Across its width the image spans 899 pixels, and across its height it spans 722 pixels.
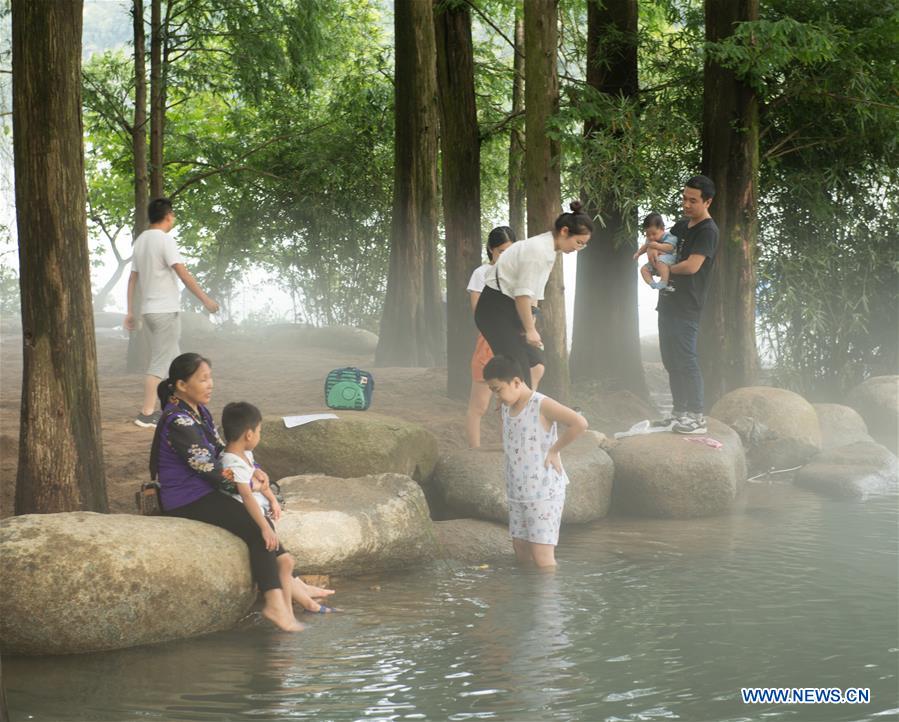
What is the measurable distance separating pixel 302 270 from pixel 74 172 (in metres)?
13.7

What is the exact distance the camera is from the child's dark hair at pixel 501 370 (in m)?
7.14

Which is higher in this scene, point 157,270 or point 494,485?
point 157,270

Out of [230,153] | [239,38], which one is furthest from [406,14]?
[230,153]

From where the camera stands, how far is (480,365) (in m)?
9.83

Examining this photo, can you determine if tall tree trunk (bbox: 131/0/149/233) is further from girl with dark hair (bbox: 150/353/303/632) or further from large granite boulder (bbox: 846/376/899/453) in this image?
large granite boulder (bbox: 846/376/899/453)

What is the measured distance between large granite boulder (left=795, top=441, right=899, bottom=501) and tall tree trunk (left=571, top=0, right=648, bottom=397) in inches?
105

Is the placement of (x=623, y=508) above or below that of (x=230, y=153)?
below

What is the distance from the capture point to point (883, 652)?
5.75 m

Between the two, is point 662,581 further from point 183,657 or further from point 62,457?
point 62,457

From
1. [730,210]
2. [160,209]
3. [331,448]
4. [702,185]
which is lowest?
[331,448]

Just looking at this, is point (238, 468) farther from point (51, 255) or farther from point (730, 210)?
point (730, 210)

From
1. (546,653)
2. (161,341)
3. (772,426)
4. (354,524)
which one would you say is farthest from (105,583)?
(772,426)

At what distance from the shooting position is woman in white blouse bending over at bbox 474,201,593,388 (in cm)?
845

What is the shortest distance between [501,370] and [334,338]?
1263cm
